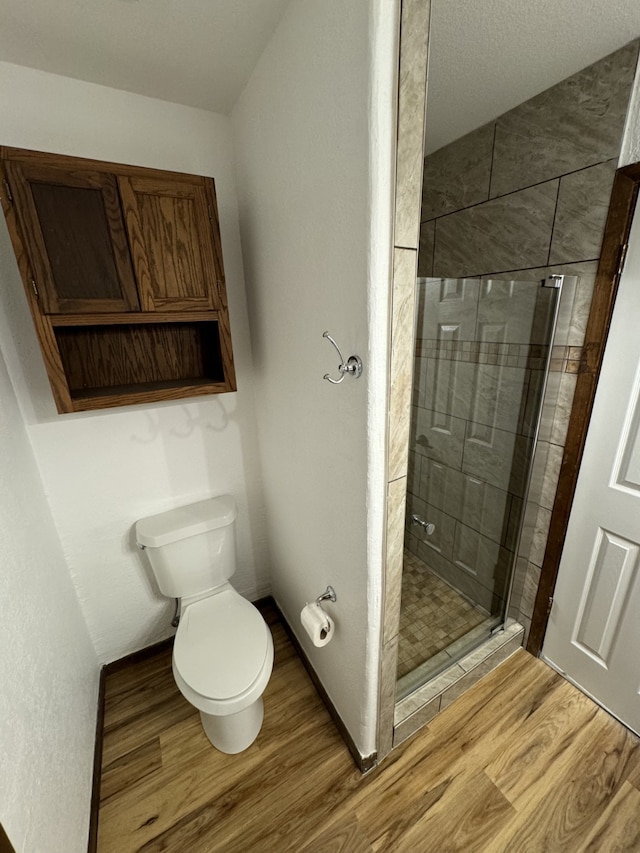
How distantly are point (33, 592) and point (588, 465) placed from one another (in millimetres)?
1907

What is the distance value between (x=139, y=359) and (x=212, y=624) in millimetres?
1110

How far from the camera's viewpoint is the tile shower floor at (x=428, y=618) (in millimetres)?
1517

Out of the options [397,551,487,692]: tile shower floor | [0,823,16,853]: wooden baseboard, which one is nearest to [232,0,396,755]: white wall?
[397,551,487,692]: tile shower floor

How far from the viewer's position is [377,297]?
0.77 meters

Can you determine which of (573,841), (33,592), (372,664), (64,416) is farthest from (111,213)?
(573,841)

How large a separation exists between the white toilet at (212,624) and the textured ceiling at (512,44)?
5.89ft

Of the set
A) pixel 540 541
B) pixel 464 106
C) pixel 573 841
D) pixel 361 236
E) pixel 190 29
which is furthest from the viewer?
pixel 540 541

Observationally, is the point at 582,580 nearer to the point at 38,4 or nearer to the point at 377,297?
the point at 377,297

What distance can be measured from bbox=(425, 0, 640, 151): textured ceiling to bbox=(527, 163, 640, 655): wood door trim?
0.36m

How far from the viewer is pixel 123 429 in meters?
1.43

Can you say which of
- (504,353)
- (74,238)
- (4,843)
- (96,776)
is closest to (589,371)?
(504,353)

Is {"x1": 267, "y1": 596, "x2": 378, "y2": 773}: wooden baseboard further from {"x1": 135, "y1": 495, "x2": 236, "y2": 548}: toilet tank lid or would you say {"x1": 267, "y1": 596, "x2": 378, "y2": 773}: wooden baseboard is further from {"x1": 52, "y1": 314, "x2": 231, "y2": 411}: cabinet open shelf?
{"x1": 52, "y1": 314, "x2": 231, "y2": 411}: cabinet open shelf

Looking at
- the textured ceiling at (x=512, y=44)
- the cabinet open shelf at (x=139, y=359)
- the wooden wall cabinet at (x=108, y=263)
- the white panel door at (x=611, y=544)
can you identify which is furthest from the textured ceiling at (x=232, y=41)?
the cabinet open shelf at (x=139, y=359)

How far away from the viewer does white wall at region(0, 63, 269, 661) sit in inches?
45.1
